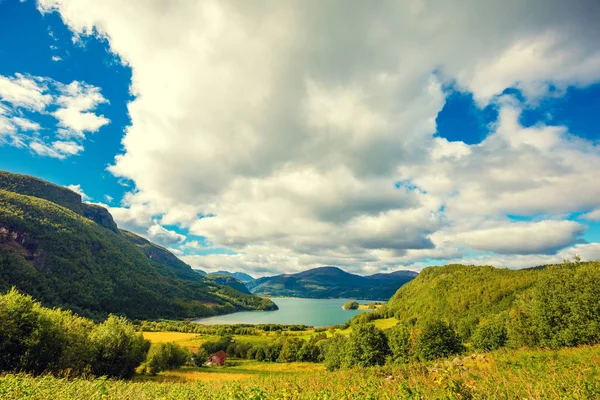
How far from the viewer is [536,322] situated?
39.2m

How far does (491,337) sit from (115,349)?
6964 cm

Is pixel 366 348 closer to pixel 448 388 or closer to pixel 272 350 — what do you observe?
pixel 448 388

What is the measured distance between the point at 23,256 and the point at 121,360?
197947 millimetres

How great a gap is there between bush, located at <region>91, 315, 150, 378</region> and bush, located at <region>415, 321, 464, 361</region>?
172 feet

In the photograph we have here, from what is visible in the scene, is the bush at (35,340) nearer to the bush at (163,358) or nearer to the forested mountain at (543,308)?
the bush at (163,358)

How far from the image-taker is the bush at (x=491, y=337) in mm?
50731

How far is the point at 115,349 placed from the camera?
45.0 metres

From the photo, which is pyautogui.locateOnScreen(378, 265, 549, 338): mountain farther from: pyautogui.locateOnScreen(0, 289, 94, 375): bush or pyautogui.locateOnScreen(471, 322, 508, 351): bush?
pyautogui.locateOnScreen(0, 289, 94, 375): bush

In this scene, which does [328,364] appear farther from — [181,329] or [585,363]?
[181,329]

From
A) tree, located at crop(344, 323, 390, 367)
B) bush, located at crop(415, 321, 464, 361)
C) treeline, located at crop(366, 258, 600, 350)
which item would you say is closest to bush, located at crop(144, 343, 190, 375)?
tree, located at crop(344, 323, 390, 367)

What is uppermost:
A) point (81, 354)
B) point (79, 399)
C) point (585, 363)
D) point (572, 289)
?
point (572, 289)

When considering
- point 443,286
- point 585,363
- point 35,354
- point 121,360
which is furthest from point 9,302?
point 443,286

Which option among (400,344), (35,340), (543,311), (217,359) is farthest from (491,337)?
(217,359)

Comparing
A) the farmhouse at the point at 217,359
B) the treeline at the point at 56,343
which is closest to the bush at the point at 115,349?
the treeline at the point at 56,343
